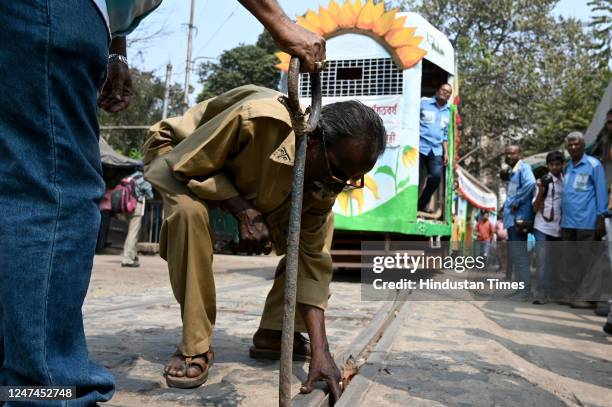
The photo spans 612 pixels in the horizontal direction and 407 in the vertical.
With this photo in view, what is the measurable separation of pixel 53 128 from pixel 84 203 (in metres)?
0.18

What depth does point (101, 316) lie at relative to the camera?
12.1 ft

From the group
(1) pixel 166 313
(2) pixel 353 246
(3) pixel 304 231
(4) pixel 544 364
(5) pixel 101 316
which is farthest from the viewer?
(2) pixel 353 246

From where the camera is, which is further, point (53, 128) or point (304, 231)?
point (304, 231)

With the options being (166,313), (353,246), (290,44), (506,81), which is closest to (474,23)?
(506,81)

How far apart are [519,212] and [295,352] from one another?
16.6 ft

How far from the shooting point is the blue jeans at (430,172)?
26.1 feet

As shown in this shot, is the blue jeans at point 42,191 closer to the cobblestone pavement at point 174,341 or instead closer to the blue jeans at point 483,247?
the cobblestone pavement at point 174,341

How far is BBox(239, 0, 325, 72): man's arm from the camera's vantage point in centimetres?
157

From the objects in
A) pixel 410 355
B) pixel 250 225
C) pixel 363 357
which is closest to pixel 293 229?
pixel 250 225

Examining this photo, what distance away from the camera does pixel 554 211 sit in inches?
261

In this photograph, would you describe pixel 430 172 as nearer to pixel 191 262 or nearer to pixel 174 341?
pixel 174 341

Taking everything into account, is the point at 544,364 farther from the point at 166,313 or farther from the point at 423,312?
the point at 166,313

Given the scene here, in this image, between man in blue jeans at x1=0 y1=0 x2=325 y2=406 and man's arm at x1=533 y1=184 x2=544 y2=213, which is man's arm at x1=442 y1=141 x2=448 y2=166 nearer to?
man's arm at x1=533 y1=184 x2=544 y2=213

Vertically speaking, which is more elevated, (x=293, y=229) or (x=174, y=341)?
(x=293, y=229)
